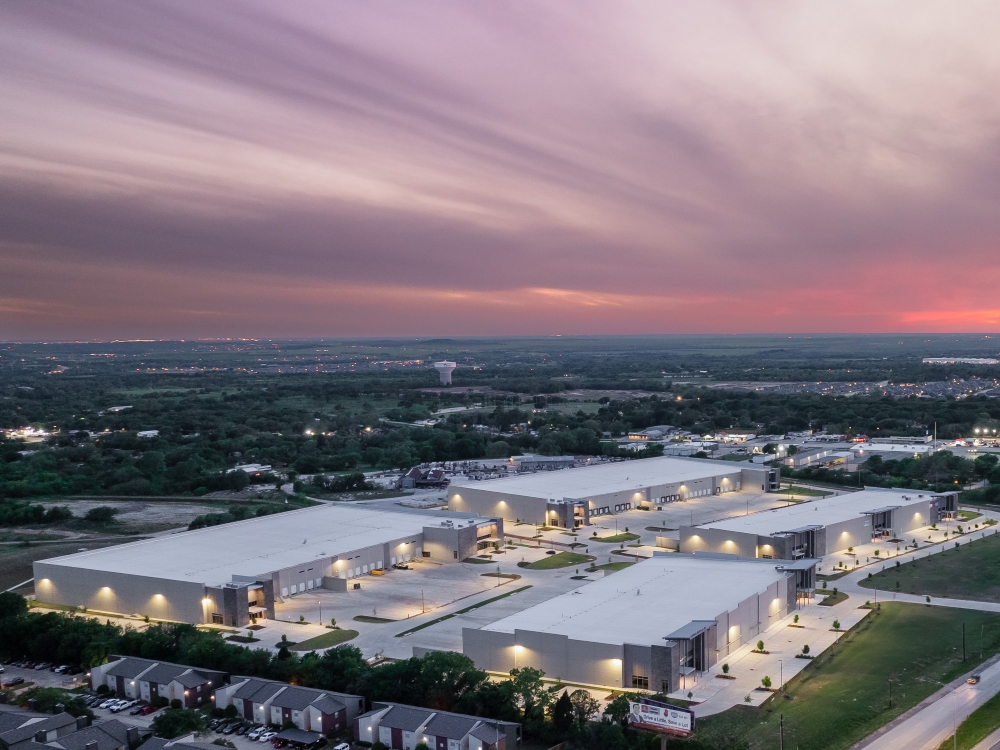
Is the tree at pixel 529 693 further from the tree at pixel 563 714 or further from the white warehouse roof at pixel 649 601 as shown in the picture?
the white warehouse roof at pixel 649 601

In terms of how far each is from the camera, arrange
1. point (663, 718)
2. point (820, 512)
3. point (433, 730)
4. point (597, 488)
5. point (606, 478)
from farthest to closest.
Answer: point (606, 478)
point (597, 488)
point (820, 512)
point (433, 730)
point (663, 718)

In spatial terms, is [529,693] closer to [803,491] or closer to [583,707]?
[583,707]

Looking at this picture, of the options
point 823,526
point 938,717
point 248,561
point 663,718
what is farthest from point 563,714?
point 823,526

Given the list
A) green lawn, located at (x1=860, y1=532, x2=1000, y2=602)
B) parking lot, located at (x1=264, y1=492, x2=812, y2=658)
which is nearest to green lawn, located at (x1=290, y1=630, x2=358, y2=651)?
parking lot, located at (x1=264, y1=492, x2=812, y2=658)

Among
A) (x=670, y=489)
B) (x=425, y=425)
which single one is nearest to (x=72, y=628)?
(x=670, y=489)

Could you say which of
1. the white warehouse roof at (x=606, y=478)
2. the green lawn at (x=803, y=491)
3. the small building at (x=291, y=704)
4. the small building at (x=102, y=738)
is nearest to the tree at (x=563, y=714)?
the small building at (x=291, y=704)
